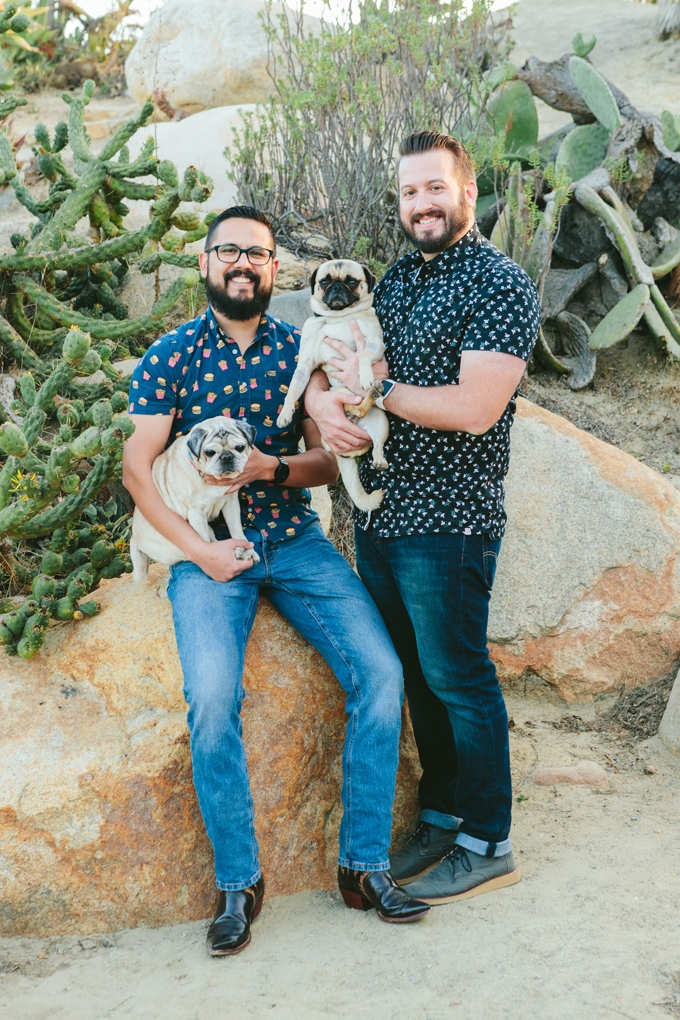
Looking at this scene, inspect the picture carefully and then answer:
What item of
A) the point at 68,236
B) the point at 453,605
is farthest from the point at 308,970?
the point at 68,236

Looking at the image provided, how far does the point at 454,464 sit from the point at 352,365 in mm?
611

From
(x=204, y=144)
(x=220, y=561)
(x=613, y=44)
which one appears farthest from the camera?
(x=613, y=44)

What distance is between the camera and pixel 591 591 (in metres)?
4.80

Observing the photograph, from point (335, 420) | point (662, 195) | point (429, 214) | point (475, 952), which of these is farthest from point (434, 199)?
point (662, 195)

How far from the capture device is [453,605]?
333 centimetres

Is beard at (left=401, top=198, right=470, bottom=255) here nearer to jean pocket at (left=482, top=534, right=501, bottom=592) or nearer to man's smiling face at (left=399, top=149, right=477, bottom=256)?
man's smiling face at (left=399, top=149, right=477, bottom=256)

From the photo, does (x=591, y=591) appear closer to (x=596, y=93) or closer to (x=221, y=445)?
(x=221, y=445)

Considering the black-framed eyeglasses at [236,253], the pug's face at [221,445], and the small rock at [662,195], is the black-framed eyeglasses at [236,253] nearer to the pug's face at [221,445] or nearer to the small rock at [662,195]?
the pug's face at [221,445]

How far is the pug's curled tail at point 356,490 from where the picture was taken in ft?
11.5

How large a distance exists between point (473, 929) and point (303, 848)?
0.75m

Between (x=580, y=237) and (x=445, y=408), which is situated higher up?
(x=580, y=237)

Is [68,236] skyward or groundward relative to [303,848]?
skyward

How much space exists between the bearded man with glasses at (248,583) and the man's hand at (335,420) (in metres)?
0.22

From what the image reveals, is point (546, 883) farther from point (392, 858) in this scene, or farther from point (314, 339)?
point (314, 339)
